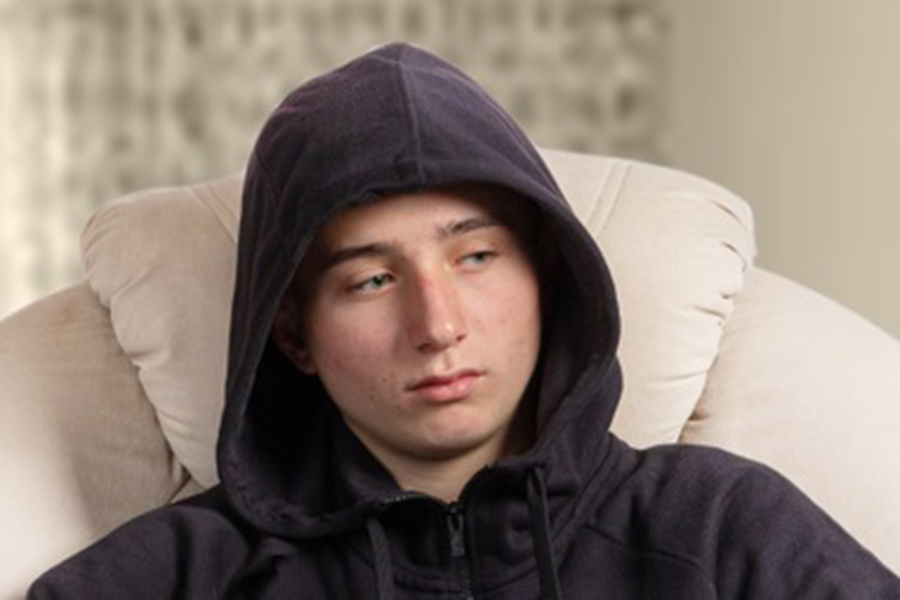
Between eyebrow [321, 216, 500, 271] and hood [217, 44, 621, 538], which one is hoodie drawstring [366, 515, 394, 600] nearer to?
hood [217, 44, 621, 538]

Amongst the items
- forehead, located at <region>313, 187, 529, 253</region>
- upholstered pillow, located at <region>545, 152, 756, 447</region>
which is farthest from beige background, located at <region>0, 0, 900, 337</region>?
forehead, located at <region>313, 187, 529, 253</region>

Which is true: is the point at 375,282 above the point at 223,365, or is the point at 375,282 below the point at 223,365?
above

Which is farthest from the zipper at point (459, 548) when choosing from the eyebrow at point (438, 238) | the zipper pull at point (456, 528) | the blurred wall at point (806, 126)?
the blurred wall at point (806, 126)

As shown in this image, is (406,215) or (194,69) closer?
(406,215)

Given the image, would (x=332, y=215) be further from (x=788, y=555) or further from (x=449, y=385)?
(x=788, y=555)

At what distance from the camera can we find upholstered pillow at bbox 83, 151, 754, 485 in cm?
178

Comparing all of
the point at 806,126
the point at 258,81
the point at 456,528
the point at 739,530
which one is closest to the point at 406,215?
the point at 456,528

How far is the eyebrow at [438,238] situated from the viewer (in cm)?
156

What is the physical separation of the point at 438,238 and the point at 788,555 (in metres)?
0.37

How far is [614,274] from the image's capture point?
1.79 meters

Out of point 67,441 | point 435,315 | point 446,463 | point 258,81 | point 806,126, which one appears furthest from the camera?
point 258,81

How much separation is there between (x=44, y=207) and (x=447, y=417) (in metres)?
1.57

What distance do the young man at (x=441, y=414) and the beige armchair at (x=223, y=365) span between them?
11 centimetres

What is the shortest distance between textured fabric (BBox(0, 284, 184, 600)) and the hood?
0.45ft
